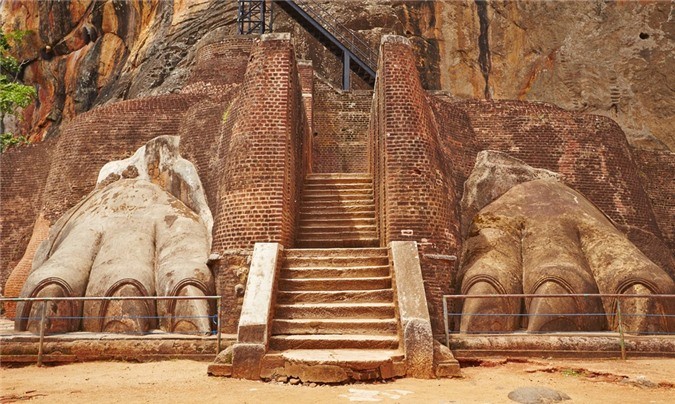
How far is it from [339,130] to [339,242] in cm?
763

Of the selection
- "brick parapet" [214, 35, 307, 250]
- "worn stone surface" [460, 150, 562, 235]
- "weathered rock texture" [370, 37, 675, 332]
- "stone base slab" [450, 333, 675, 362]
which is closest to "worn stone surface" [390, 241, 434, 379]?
"weathered rock texture" [370, 37, 675, 332]

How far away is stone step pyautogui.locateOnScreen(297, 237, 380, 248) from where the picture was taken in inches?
434

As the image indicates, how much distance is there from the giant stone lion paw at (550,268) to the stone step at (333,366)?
7.78ft

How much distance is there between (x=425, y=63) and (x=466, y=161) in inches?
546

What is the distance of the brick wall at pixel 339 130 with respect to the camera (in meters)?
17.7

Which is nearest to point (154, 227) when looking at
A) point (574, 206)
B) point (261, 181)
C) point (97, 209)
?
point (97, 209)

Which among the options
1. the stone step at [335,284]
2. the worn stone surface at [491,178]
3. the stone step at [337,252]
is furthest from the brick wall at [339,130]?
the stone step at [335,284]

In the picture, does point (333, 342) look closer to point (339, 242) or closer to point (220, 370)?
point (220, 370)

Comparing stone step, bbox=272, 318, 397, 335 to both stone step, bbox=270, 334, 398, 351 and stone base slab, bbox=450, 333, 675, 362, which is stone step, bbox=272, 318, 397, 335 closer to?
stone step, bbox=270, 334, 398, 351

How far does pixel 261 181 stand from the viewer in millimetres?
9766

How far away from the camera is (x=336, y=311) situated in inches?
323

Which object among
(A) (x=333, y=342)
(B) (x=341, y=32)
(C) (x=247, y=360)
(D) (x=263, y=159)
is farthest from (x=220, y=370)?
(B) (x=341, y=32)

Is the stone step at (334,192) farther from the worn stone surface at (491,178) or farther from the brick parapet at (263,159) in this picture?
the worn stone surface at (491,178)

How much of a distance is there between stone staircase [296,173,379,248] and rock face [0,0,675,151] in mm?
11839
